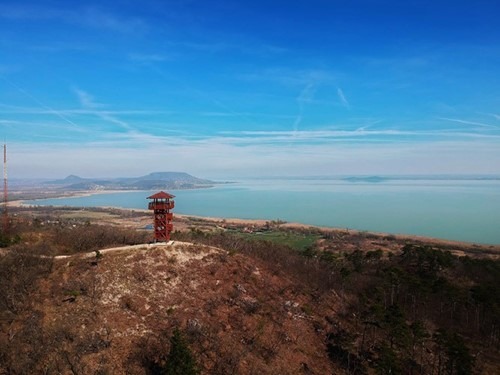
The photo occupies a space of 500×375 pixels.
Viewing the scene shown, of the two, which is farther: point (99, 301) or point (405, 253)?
point (405, 253)

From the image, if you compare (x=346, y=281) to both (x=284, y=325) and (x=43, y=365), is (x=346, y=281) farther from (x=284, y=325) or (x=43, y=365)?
(x=43, y=365)

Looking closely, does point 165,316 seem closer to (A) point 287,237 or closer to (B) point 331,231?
(A) point 287,237

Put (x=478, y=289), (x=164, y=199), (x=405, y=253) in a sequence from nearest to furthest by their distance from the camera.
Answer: (x=164, y=199) → (x=478, y=289) → (x=405, y=253)

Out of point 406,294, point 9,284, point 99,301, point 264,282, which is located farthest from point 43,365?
point 406,294

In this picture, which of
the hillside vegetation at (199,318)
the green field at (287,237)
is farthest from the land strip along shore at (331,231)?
the hillside vegetation at (199,318)

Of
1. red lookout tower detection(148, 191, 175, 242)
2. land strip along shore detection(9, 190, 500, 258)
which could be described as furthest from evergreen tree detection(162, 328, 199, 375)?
land strip along shore detection(9, 190, 500, 258)

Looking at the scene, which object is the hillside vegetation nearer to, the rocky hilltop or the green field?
the rocky hilltop

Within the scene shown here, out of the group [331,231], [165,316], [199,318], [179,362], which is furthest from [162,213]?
[331,231]

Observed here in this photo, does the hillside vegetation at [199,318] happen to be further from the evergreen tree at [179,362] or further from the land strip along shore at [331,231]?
the land strip along shore at [331,231]
